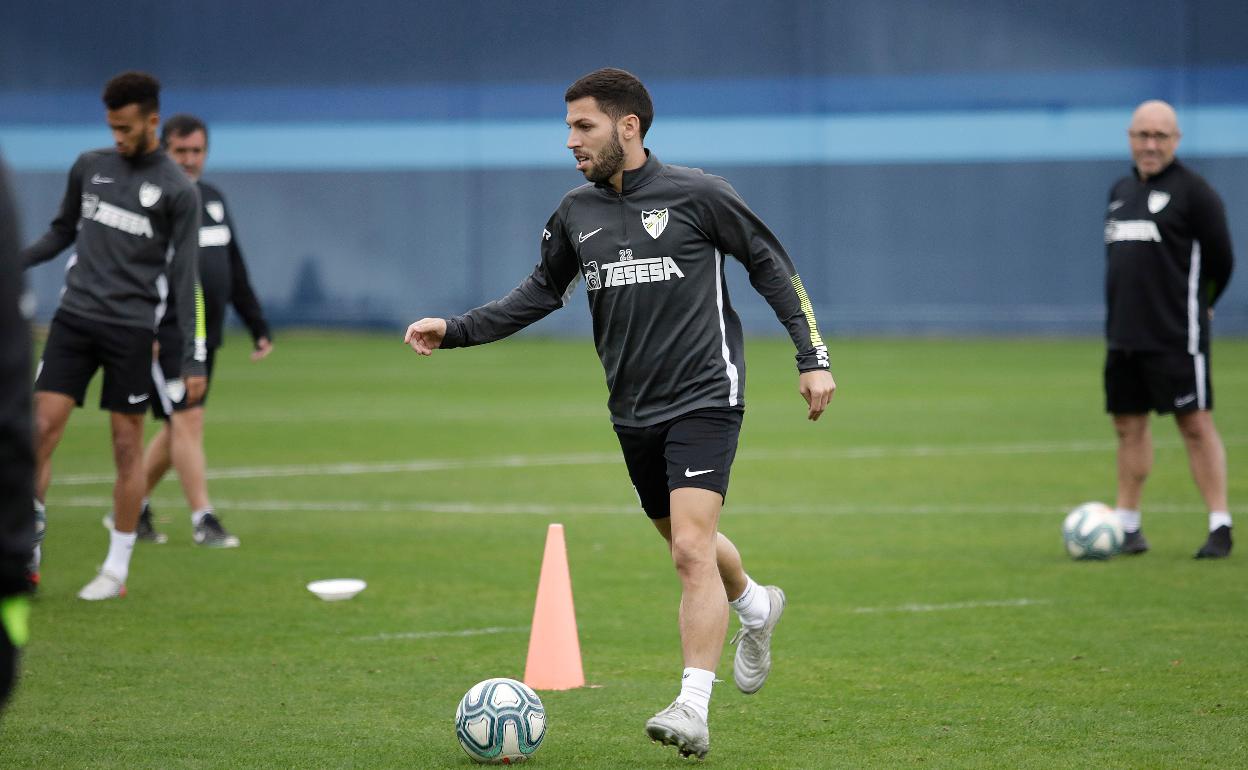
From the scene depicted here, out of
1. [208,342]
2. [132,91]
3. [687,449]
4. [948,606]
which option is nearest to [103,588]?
[132,91]

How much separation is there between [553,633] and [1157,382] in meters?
4.63

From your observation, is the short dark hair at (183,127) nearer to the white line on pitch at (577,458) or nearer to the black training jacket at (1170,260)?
the white line on pitch at (577,458)

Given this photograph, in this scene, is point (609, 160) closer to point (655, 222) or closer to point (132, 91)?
point (655, 222)

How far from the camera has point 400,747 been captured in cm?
526

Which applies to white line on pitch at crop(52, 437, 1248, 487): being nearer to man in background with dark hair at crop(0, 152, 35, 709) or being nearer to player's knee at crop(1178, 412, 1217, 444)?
player's knee at crop(1178, 412, 1217, 444)

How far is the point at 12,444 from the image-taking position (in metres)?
2.54

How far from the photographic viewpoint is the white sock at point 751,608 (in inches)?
233

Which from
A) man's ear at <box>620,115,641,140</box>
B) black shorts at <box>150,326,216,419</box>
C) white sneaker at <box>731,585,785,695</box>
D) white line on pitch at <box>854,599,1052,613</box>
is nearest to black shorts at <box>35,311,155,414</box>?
black shorts at <box>150,326,216,419</box>

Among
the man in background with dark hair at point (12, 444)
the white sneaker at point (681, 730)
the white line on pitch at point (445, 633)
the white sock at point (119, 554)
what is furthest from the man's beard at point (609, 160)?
the white sock at point (119, 554)

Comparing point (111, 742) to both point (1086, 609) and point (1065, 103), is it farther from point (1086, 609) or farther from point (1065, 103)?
point (1065, 103)

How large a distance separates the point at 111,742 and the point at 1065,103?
36.4 metres

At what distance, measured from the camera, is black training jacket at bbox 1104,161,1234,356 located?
30.0 feet

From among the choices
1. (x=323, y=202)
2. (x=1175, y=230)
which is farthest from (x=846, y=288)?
(x=1175, y=230)

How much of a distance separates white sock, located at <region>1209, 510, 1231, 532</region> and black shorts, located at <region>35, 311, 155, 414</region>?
19.4ft
